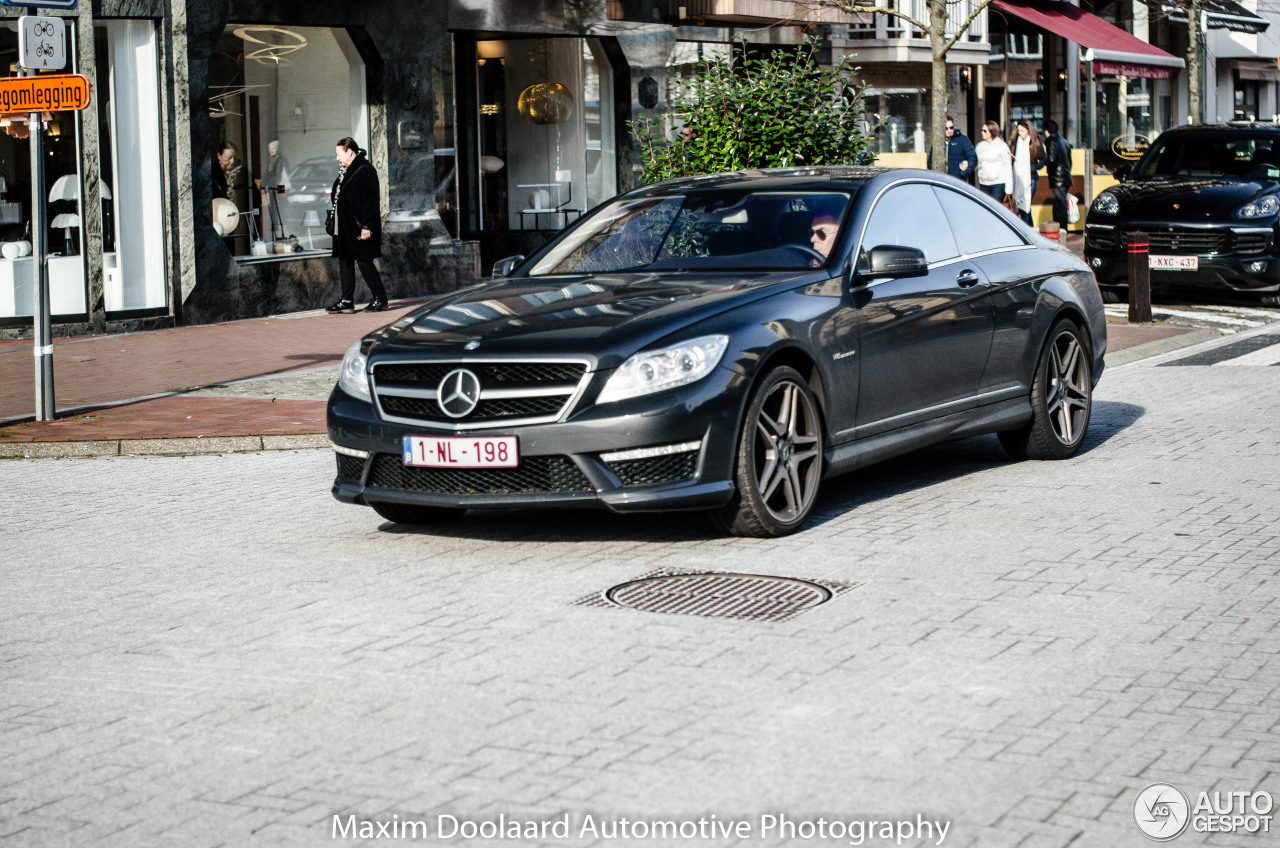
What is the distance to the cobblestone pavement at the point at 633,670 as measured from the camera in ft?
14.0

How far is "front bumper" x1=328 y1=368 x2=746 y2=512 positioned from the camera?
6852 mm

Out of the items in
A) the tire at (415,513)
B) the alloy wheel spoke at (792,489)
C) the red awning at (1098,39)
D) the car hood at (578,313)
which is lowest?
Result: the tire at (415,513)

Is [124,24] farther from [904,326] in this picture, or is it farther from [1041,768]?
[1041,768]

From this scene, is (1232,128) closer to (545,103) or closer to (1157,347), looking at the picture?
(1157,347)

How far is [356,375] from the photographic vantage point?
299 inches

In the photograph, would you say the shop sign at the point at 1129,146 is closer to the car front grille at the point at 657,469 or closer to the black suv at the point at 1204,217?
the black suv at the point at 1204,217

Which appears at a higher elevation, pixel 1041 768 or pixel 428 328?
pixel 428 328

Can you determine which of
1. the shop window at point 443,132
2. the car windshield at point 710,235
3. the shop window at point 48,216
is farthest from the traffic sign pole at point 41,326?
the shop window at point 443,132

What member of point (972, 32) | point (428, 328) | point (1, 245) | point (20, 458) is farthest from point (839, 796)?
point (972, 32)

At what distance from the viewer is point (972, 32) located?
3678 cm

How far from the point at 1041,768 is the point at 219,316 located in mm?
15598

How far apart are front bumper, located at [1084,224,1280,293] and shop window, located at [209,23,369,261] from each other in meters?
8.83

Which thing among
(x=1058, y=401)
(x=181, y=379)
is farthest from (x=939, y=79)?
(x=1058, y=401)

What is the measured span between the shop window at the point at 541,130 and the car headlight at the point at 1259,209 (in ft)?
30.0
